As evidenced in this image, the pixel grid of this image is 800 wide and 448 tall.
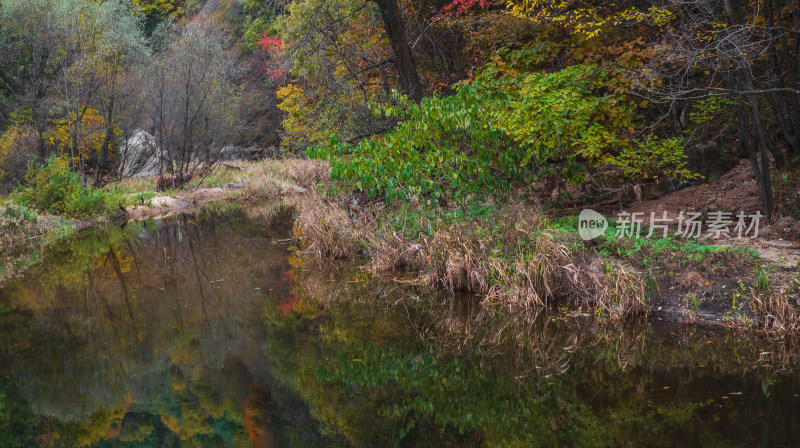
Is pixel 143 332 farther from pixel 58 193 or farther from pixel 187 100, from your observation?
pixel 187 100

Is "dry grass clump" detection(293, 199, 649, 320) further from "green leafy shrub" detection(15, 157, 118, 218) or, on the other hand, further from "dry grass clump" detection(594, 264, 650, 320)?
"green leafy shrub" detection(15, 157, 118, 218)

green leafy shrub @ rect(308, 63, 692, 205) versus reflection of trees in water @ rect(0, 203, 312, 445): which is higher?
green leafy shrub @ rect(308, 63, 692, 205)

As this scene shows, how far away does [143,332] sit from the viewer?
28.4ft

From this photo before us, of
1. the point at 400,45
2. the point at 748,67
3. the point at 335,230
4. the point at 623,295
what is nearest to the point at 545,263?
the point at 623,295

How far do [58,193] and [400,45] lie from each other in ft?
40.7

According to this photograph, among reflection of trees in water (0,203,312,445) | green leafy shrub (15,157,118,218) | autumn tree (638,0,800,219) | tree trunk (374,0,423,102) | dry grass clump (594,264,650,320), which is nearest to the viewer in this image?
reflection of trees in water (0,203,312,445)

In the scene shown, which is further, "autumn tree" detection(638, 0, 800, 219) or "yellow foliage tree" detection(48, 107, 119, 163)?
"yellow foliage tree" detection(48, 107, 119, 163)

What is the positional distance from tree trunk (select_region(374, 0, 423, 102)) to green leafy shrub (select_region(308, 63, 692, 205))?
2.26m

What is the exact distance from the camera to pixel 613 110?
9883mm

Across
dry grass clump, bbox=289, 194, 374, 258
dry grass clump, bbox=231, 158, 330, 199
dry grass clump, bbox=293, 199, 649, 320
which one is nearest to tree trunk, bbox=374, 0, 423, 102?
dry grass clump, bbox=289, 194, 374, 258

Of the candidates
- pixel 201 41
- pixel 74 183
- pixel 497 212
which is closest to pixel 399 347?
pixel 497 212

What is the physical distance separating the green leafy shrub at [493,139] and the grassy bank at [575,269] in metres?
0.81

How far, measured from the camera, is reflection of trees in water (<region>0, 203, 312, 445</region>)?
629 centimetres

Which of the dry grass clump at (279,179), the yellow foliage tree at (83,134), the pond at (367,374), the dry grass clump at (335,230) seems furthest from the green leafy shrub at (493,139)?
the yellow foliage tree at (83,134)
